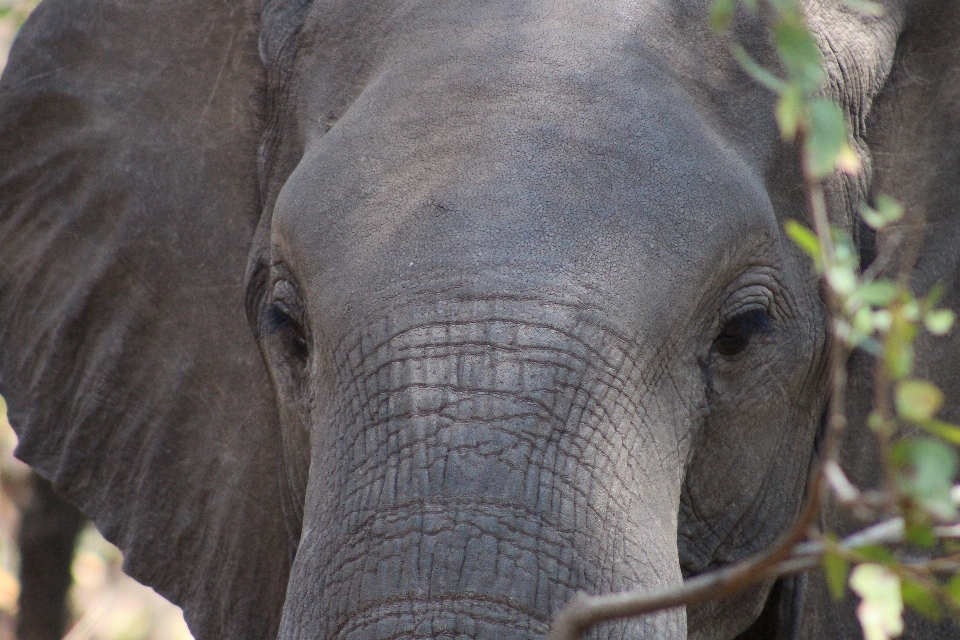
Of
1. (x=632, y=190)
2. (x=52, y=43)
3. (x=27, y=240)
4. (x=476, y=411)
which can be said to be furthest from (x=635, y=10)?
(x=27, y=240)

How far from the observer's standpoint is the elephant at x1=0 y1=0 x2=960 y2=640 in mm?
1716

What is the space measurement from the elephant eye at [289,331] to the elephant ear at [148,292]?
0.46 m

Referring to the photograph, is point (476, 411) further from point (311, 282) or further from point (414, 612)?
point (311, 282)

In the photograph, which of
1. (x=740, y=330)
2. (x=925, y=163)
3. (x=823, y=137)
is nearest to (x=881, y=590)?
(x=823, y=137)

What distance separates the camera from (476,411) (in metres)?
1.69

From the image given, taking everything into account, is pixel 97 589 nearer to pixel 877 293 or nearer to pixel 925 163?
pixel 925 163

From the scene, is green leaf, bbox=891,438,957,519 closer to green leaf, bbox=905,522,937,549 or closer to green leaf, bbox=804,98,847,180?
green leaf, bbox=905,522,937,549

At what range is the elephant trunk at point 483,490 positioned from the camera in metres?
1.65

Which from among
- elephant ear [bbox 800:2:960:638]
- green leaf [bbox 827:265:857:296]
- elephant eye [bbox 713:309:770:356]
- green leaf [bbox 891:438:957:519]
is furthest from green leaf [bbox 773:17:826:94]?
elephant ear [bbox 800:2:960:638]

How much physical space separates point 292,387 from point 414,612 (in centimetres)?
67

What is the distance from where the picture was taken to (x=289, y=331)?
225 centimetres

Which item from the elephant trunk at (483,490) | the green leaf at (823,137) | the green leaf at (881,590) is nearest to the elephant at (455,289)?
the elephant trunk at (483,490)

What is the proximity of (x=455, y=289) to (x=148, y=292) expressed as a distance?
1.30m

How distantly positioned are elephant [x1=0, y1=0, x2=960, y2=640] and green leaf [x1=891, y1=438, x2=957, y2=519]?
2.69 feet
